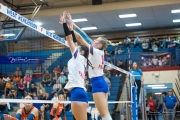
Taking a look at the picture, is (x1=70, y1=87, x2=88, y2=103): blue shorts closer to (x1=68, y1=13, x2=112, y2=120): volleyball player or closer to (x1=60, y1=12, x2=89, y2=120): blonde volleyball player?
(x1=60, y1=12, x2=89, y2=120): blonde volleyball player

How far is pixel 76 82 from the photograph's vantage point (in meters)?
3.87

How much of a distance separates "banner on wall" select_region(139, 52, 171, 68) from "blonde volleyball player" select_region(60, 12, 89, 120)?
14137 millimetres

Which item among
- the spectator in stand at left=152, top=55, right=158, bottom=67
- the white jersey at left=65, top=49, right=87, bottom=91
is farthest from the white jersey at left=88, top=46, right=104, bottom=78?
the spectator in stand at left=152, top=55, right=158, bottom=67

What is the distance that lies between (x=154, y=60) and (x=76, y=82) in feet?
47.7

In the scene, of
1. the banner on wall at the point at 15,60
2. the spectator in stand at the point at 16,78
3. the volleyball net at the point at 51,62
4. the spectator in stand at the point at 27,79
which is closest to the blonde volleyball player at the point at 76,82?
the volleyball net at the point at 51,62

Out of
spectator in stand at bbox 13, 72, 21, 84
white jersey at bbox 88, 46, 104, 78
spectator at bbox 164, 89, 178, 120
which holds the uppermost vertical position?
spectator in stand at bbox 13, 72, 21, 84

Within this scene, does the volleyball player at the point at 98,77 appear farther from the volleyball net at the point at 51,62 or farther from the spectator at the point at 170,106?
the spectator at the point at 170,106

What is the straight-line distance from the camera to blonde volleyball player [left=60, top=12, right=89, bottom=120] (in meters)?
3.77

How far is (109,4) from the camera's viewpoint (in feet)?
56.3

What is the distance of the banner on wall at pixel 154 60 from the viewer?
17.6 meters

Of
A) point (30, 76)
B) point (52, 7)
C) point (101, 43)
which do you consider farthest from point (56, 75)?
point (101, 43)

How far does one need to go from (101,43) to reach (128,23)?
610 inches

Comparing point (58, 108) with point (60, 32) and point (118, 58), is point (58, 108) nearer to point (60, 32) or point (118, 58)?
point (118, 58)

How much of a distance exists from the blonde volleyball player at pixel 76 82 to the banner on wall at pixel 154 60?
557 inches
